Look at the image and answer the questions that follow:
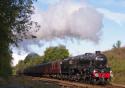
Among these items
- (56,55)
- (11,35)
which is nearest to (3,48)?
(11,35)

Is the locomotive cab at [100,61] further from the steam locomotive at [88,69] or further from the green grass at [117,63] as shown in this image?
the green grass at [117,63]

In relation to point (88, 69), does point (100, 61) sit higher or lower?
higher

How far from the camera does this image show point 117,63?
55.7 meters

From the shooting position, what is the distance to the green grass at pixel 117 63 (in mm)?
46366

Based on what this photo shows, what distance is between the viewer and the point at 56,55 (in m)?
106

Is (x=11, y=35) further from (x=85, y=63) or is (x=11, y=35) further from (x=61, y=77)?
(x=61, y=77)

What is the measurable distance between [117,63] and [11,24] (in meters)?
32.1

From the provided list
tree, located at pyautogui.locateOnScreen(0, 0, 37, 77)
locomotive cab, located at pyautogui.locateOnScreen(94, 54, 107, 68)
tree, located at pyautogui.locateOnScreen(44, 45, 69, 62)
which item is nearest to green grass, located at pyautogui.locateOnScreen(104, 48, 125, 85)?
locomotive cab, located at pyautogui.locateOnScreen(94, 54, 107, 68)

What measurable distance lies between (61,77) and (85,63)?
9830mm

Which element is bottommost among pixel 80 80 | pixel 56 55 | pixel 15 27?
pixel 80 80

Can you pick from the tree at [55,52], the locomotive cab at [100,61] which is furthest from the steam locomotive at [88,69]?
the tree at [55,52]

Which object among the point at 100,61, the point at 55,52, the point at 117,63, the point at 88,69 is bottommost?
the point at 88,69

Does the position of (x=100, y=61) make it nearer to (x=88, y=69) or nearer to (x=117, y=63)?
(x=88, y=69)

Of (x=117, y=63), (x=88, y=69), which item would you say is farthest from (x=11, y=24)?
(x=117, y=63)
